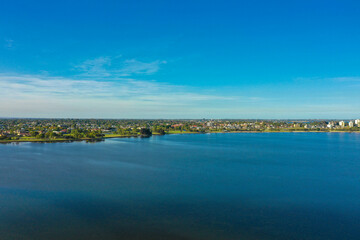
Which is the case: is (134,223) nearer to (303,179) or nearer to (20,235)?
(20,235)

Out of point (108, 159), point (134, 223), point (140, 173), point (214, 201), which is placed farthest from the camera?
point (108, 159)

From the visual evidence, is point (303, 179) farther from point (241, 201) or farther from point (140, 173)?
point (140, 173)

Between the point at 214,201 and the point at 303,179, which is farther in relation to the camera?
the point at 303,179

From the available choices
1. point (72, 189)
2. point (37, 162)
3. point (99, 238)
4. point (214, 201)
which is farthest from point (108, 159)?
point (99, 238)

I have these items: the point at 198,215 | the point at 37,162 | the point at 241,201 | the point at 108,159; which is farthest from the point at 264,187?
the point at 37,162

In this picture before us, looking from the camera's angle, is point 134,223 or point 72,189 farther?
point 72,189

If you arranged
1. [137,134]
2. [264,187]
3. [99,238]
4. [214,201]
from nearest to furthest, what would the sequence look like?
[99,238] < [214,201] < [264,187] < [137,134]
